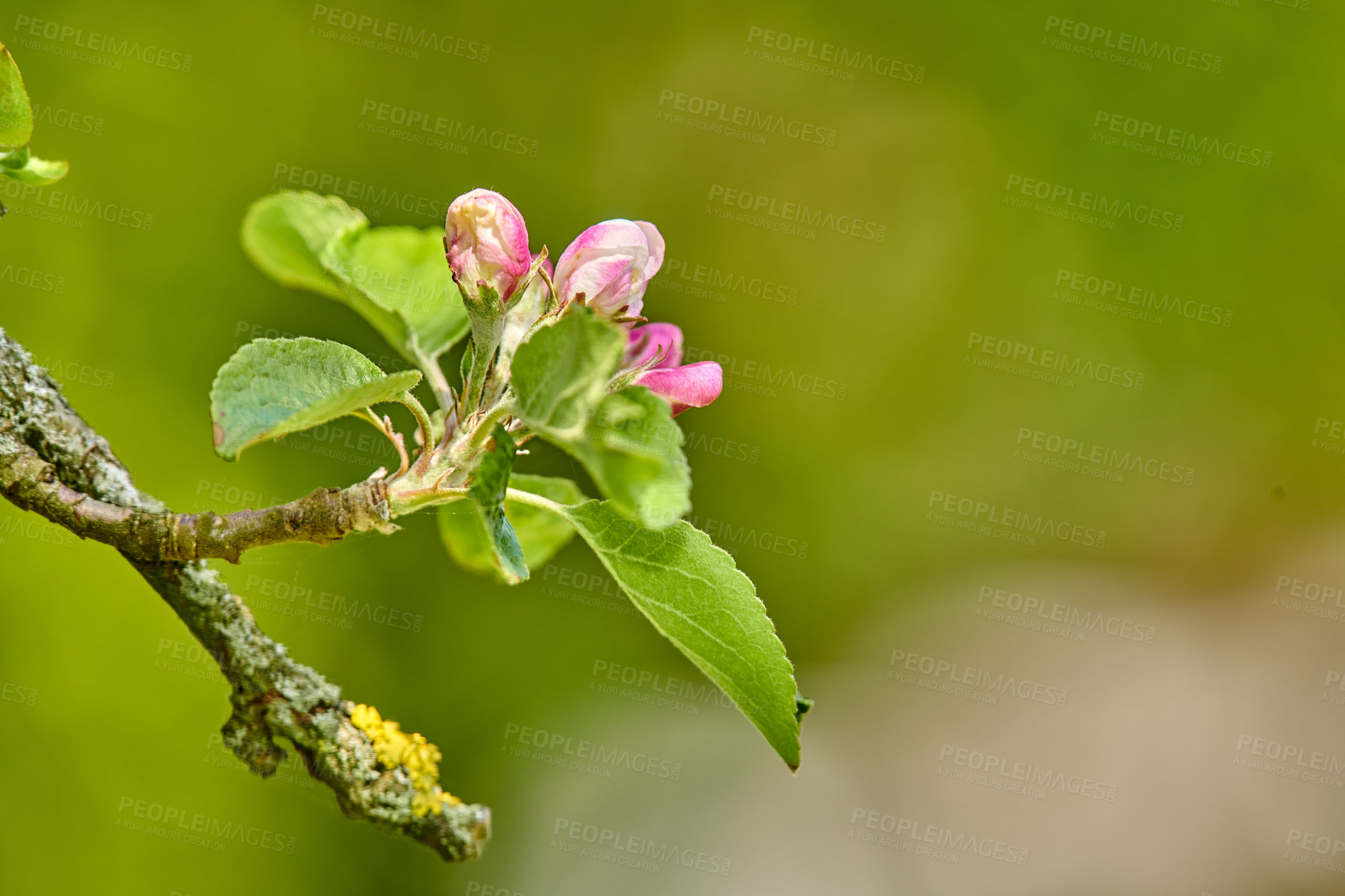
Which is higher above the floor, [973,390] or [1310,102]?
[1310,102]

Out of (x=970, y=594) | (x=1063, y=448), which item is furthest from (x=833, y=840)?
(x=1063, y=448)

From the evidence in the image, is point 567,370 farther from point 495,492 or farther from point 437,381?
point 437,381

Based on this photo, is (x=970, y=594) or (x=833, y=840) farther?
(x=970, y=594)

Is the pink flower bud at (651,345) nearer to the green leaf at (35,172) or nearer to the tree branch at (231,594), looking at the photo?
the tree branch at (231,594)

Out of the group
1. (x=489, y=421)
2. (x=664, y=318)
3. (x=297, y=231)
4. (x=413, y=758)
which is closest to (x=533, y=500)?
(x=489, y=421)

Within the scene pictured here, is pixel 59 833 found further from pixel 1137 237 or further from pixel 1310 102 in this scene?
pixel 1310 102

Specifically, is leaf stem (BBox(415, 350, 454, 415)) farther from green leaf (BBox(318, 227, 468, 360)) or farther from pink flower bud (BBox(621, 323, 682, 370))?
pink flower bud (BBox(621, 323, 682, 370))

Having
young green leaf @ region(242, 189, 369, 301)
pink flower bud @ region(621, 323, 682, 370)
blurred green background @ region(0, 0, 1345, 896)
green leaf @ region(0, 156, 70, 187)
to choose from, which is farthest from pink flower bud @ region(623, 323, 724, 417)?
blurred green background @ region(0, 0, 1345, 896)
